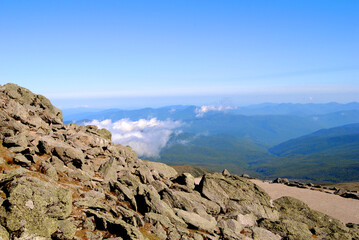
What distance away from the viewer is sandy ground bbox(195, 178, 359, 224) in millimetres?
42844

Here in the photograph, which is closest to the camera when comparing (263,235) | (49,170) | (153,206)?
(49,170)

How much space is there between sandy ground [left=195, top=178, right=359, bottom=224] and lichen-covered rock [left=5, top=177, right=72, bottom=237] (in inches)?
1761

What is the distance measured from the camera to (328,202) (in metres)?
49.8

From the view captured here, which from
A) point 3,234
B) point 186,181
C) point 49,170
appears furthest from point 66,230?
point 186,181

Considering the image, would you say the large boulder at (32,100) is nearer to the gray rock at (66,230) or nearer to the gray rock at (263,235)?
the gray rock at (66,230)

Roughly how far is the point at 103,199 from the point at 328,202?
1880 inches

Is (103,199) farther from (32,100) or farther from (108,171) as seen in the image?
(32,100)

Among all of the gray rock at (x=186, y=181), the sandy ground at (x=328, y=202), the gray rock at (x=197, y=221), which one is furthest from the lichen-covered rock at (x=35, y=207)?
the sandy ground at (x=328, y=202)

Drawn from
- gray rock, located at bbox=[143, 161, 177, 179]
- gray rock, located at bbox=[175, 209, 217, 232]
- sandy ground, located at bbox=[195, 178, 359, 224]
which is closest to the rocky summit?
gray rock, located at bbox=[175, 209, 217, 232]

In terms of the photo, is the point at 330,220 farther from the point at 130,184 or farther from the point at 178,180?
the point at 130,184

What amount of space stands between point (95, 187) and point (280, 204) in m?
29.7

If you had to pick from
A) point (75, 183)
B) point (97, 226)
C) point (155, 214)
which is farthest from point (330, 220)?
point (75, 183)

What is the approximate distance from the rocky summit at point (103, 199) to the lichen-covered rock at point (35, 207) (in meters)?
0.06

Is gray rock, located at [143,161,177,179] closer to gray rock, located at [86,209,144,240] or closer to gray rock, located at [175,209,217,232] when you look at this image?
gray rock, located at [175,209,217,232]
